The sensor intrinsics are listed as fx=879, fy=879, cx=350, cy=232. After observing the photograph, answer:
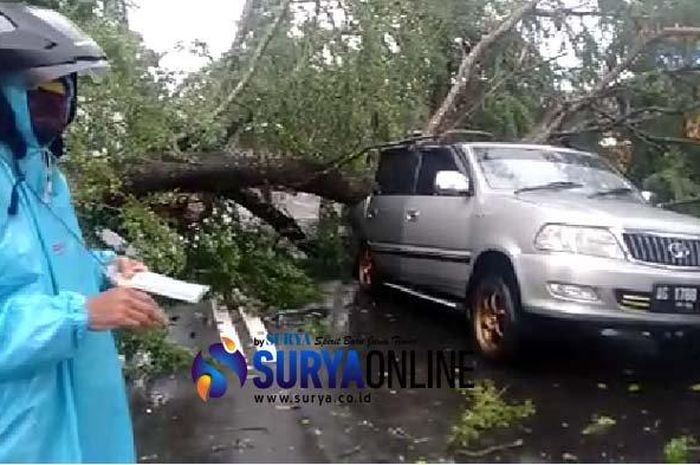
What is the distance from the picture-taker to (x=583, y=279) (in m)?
5.89

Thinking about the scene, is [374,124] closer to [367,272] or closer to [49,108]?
[367,272]

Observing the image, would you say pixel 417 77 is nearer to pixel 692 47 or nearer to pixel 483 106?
pixel 483 106

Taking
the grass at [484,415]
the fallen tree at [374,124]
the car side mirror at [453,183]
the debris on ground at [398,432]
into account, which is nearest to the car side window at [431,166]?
the car side mirror at [453,183]

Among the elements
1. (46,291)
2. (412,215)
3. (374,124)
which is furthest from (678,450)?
(374,124)

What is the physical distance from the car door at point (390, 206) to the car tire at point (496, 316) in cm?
186

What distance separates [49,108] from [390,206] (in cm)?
703

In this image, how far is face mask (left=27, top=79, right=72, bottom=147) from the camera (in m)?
1.88

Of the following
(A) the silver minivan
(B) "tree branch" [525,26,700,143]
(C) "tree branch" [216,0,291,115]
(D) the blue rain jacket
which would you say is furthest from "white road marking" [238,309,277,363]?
(D) the blue rain jacket

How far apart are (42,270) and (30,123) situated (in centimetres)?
32

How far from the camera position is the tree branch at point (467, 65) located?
30.1 ft

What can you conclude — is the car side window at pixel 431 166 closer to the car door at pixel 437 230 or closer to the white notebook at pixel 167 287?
the car door at pixel 437 230

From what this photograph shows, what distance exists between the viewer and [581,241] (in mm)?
6020

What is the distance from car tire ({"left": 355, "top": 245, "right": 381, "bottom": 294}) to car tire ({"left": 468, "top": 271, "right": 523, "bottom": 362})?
2579mm

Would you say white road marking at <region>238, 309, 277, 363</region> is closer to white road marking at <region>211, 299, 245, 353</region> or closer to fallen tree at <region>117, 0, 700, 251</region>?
white road marking at <region>211, 299, 245, 353</region>
